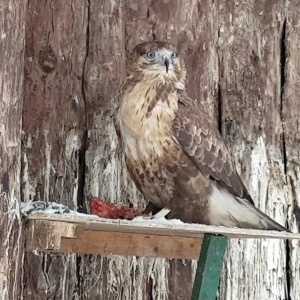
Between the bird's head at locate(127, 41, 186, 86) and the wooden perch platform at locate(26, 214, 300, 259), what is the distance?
19.1 inches

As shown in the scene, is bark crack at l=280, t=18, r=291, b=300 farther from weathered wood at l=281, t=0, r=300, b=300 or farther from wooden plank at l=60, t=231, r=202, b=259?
wooden plank at l=60, t=231, r=202, b=259

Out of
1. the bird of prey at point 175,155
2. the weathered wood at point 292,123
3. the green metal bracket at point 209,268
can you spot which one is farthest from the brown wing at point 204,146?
the weathered wood at point 292,123

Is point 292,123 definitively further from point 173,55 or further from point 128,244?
point 128,244

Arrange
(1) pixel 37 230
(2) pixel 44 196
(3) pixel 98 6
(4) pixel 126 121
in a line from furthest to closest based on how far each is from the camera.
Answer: (3) pixel 98 6 → (2) pixel 44 196 → (4) pixel 126 121 → (1) pixel 37 230

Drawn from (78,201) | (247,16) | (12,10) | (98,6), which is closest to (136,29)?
(98,6)

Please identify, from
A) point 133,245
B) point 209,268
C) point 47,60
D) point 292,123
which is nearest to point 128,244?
point 133,245

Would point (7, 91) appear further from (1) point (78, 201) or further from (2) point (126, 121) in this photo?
(1) point (78, 201)

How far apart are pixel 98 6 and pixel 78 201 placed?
2.15ft

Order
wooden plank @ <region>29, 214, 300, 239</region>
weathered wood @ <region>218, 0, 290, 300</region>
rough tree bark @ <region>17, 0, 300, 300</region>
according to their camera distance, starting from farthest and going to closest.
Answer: weathered wood @ <region>218, 0, 290, 300</region> → rough tree bark @ <region>17, 0, 300, 300</region> → wooden plank @ <region>29, 214, 300, 239</region>

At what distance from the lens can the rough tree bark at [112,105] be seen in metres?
2.43

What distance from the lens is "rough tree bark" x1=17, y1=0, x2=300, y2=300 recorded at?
243cm

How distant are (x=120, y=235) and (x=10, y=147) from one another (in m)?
0.49

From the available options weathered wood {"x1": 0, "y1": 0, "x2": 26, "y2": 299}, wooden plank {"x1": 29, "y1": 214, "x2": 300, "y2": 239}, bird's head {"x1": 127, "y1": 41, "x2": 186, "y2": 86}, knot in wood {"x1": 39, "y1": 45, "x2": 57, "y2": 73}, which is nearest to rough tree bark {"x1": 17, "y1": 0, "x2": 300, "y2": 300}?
Result: knot in wood {"x1": 39, "y1": 45, "x2": 57, "y2": 73}

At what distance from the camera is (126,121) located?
2.23 m
